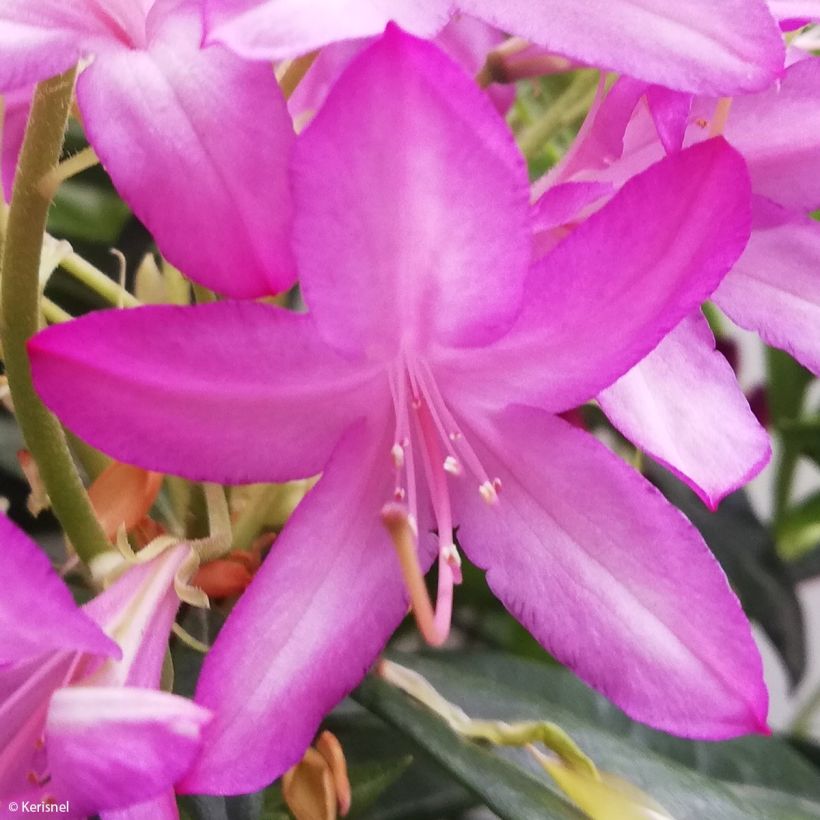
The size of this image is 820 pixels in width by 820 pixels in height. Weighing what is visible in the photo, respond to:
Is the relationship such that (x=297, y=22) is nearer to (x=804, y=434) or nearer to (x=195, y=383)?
(x=195, y=383)

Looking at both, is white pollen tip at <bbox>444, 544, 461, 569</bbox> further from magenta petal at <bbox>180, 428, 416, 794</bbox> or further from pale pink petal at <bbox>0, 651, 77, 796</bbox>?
pale pink petal at <bbox>0, 651, 77, 796</bbox>

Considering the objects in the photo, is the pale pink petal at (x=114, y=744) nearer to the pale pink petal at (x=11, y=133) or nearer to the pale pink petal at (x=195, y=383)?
the pale pink petal at (x=195, y=383)

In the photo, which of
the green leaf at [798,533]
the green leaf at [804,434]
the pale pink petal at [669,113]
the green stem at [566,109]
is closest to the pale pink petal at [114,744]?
the pale pink petal at [669,113]

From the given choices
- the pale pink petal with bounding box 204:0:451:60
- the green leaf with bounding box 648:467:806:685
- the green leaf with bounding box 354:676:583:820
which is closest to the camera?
the pale pink petal with bounding box 204:0:451:60

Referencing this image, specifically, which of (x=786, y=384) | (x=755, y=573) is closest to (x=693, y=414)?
(x=755, y=573)

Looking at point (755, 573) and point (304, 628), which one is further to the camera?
point (755, 573)

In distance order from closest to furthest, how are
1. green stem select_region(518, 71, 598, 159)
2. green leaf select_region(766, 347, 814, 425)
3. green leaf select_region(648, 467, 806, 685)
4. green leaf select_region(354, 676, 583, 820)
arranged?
green leaf select_region(354, 676, 583, 820), green stem select_region(518, 71, 598, 159), green leaf select_region(648, 467, 806, 685), green leaf select_region(766, 347, 814, 425)

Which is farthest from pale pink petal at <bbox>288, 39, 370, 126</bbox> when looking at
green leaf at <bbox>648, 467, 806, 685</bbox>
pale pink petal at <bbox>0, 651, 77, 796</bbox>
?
green leaf at <bbox>648, 467, 806, 685</bbox>
